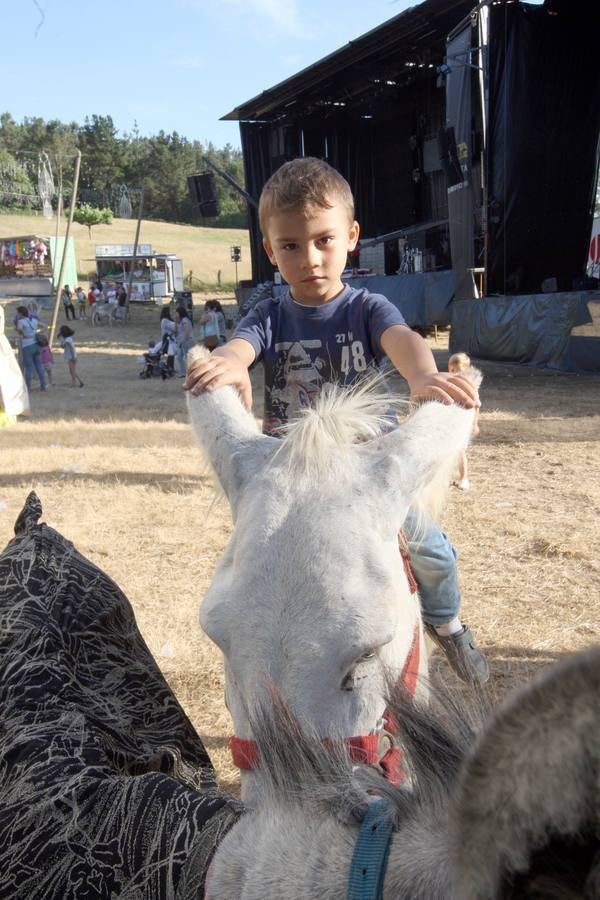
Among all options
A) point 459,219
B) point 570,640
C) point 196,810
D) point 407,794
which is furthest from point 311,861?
point 459,219

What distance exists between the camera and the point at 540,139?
46.2 feet

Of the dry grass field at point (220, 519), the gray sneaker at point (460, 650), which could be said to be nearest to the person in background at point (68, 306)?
the dry grass field at point (220, 519)

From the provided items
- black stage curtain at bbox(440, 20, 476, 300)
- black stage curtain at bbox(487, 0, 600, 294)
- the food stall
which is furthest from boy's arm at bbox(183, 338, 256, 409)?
the food stall

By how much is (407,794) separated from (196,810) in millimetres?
326

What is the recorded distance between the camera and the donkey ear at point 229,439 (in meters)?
1.70

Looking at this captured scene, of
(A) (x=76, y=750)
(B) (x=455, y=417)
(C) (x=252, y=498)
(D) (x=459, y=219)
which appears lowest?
(A) (x=76, y=750)

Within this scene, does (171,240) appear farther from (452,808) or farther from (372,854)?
(452,808)

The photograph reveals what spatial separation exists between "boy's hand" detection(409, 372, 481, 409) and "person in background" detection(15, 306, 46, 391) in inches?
607

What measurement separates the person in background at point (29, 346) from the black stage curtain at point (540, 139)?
996 centimetres

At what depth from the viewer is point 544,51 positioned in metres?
13.6

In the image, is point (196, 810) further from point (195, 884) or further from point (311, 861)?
point (311, 861)

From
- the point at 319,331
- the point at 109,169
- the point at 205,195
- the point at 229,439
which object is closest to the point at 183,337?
the point at 205,195

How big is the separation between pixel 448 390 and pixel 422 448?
0.74ft

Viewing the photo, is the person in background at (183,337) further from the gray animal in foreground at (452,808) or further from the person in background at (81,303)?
the person in background at (81,303)
